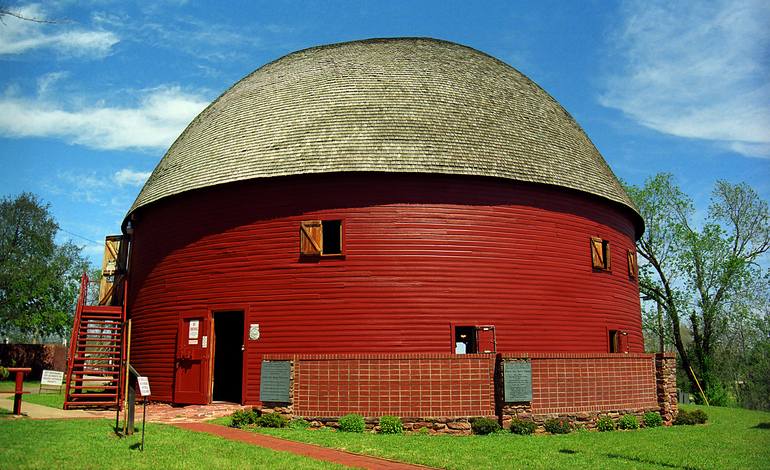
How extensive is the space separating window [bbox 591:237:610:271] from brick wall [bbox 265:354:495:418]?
23.0 feet

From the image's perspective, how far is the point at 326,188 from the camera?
17.1m

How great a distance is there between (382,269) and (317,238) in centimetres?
191

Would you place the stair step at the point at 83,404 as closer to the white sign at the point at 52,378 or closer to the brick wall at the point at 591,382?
the white sign at the point at 52,378

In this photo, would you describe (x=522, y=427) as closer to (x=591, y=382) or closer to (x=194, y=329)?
(x=591, y=382)

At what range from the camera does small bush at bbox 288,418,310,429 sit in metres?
13.2

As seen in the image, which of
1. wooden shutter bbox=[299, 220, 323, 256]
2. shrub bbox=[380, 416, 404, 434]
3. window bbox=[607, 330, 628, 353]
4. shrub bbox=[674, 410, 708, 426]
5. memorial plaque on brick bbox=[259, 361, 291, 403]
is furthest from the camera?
window bbox=[607, 330, 628, 353]

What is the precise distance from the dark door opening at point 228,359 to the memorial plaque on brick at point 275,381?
17.4ft

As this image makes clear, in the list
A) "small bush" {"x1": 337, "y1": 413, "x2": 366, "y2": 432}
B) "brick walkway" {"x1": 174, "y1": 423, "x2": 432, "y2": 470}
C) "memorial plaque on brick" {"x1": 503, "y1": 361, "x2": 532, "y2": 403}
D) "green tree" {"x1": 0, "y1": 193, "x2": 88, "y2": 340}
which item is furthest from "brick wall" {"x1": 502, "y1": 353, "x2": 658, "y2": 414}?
"green tree" {"x1": 0, "y1": 193, "x2": 88, "y2": 340}

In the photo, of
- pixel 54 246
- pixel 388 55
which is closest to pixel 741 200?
pixel 388 55

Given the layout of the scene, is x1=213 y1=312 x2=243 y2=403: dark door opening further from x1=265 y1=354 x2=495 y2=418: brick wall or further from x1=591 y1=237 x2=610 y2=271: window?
x1=591 y1=237 x2=610 y2=271: window

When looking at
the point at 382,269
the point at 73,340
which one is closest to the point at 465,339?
the point at 382,269

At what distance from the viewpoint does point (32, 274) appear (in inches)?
1506

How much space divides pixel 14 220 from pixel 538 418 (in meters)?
38.7

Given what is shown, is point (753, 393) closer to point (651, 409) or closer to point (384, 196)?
point (651, 409)
